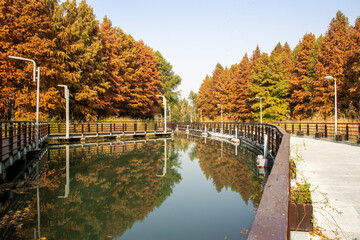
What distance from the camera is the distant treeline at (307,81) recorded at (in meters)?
33.5

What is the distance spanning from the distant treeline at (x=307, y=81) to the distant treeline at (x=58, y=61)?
2011cm

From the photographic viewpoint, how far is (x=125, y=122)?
32.8 metres

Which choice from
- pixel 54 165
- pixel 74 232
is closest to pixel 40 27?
pixel 54 165

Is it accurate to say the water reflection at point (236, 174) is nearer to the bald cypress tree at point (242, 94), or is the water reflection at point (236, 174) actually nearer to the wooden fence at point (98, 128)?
the wooden fence at point (98, 128)

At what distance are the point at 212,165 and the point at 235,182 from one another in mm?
3547

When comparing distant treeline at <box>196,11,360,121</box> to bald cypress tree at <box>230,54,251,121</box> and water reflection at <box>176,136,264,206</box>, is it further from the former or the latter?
water reflection at <box>176,136,264,206</box>

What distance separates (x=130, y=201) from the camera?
771cm

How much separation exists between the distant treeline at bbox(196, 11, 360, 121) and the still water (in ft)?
66.4

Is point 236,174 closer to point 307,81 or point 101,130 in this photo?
point 101,130

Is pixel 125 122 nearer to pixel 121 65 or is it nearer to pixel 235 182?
pixel 121 65

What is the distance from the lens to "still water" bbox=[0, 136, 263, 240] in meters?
5.67

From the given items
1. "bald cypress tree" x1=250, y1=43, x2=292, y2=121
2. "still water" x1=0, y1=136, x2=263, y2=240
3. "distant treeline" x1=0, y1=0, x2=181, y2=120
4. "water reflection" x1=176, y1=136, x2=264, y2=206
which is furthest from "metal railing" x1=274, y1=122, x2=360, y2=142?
"distant treeline" x1=0, y1=0, x2=181, y2=120

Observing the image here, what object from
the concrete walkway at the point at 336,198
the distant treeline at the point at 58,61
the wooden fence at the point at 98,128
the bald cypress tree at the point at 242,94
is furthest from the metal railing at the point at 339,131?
the distant treeline at the point at 58,61

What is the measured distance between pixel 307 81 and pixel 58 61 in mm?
34505
